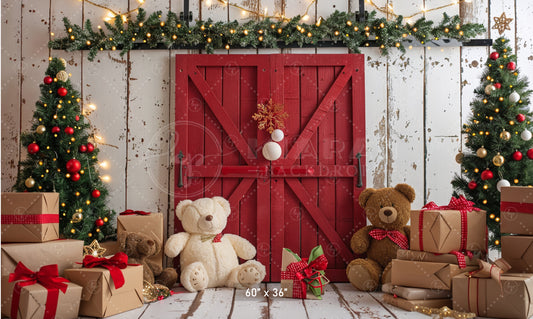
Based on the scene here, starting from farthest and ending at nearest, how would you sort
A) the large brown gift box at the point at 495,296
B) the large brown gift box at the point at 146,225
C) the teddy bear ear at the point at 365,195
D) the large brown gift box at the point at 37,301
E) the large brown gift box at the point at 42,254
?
the teddy bear ear at the point at 365,195 < the large brown gift box at the point at 146,225 < the large brown gift box at the point at 42,254 < the large brown gift box at the point at 495,296 < the large brown gift box at the point at 37,301

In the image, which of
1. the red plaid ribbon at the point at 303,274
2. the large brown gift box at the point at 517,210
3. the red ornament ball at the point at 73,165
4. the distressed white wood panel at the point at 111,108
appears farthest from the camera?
the distressed white wood panel at the point at 111,108

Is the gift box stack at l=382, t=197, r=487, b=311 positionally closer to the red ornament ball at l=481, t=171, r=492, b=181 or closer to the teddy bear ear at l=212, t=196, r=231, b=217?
the red ornament ball at l=481, t=171, r=492, b=181

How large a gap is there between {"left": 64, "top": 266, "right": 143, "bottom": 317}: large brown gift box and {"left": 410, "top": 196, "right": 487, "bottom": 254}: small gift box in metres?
1.93

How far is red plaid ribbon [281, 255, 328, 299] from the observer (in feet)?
10.3

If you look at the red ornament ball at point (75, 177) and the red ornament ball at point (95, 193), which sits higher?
the red ornament ball at point (75, 177)

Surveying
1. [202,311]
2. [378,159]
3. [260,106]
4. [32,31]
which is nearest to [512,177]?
[378,159]

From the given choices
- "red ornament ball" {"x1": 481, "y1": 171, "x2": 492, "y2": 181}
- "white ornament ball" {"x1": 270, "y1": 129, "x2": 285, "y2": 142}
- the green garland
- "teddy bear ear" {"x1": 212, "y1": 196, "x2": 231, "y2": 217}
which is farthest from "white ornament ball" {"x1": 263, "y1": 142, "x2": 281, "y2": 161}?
"red ornament ball" {"x1": 481, "y1": 171, "x2": 492, "y2": 181}

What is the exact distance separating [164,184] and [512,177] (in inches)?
111

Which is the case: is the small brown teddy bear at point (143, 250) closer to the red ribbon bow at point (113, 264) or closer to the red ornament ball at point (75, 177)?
the red ribbon bow at point (113, 264)

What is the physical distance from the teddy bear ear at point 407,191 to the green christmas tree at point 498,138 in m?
0.44

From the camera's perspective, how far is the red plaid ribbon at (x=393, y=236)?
3508mm

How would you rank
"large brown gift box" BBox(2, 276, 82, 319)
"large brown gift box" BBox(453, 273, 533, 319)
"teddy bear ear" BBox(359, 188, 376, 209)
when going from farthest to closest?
"teddy bear ear" BBox(359, 188, 376, 209) → "large brown gift box" BBox(453, 273, 533, 319) → "large brown gift box" BBox(2, 276, 82, 319)

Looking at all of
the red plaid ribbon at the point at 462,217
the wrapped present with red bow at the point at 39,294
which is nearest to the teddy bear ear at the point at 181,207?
the wrapped present with red bow at the point at 39,294

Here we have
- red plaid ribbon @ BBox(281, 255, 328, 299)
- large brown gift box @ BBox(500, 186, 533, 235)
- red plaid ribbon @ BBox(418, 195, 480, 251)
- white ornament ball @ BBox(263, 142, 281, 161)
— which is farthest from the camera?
white ornament ball @ BBox(263, 142, 281, 161)
